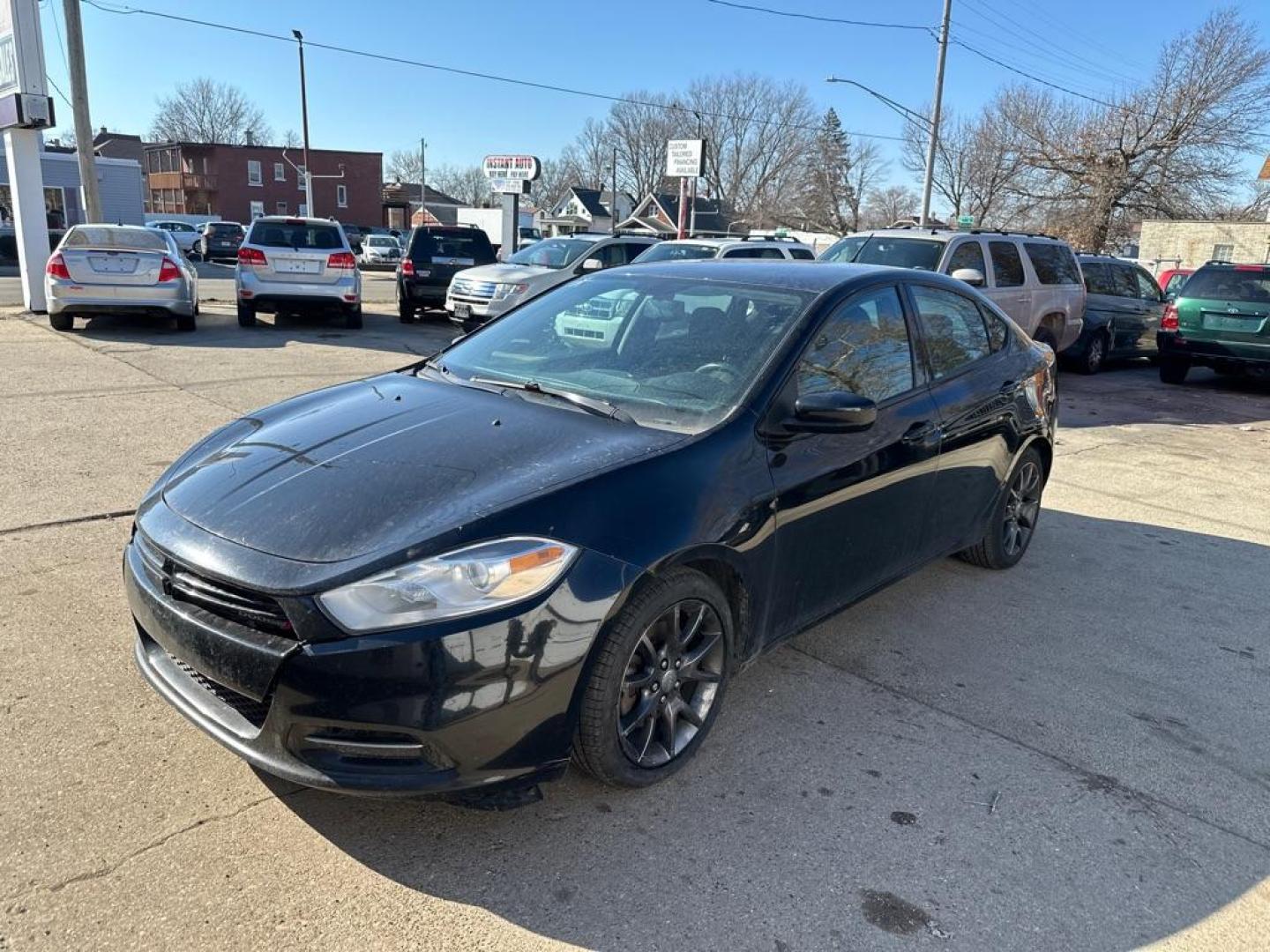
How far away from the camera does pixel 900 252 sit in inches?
416

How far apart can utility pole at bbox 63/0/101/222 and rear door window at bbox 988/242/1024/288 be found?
1481 centimetres

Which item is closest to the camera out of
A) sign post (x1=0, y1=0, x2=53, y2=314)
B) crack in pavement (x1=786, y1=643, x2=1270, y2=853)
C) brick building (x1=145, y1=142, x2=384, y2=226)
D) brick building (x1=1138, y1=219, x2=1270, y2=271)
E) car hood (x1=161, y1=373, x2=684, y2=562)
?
car hood (x1=161, y1=373, x2=684, y2=562)

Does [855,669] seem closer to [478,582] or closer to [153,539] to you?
[478,582]

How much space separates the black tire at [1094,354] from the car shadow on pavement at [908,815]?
439 inches

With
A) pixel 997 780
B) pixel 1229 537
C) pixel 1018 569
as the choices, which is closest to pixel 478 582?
pixel 997 780

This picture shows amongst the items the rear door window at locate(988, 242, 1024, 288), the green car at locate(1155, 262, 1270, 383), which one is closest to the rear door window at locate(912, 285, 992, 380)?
the rear door window at locate(988, 242, 1024, 288)

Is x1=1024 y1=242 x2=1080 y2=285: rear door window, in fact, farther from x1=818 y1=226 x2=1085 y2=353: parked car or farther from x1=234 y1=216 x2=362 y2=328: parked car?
x1=234 y1=216 x2=362 y2=328: parked car

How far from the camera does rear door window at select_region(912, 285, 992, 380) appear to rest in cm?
419

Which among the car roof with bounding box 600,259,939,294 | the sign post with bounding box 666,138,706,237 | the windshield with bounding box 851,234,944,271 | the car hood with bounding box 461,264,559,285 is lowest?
the car hood with bounding box 461,264,559,285

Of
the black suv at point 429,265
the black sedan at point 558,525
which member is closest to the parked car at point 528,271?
the black suv at point 429,265

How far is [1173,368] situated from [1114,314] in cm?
150

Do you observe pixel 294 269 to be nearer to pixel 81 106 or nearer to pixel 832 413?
pixel 81 106

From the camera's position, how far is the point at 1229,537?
6.04m

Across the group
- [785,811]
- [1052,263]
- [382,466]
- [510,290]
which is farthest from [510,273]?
[785,811]
